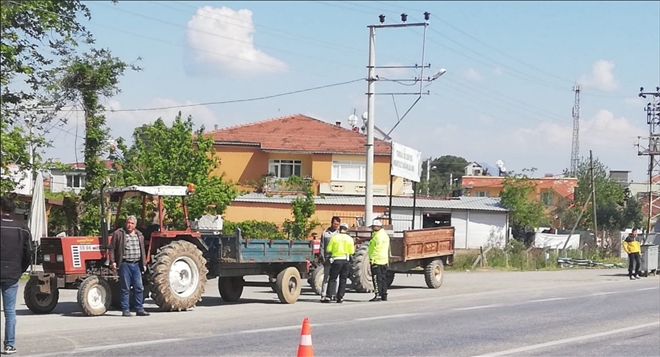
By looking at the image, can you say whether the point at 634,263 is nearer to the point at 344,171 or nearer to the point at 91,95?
the point at 91,95

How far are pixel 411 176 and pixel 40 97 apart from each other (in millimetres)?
16279

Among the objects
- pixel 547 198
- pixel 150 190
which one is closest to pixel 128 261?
pixel 150 190

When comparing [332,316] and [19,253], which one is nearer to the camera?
[19,253]

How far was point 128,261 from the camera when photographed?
16.4 meters

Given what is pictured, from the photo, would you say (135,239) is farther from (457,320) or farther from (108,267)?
(457,320)

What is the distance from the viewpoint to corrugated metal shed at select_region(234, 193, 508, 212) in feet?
187

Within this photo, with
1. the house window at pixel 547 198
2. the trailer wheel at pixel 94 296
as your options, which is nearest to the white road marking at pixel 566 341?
the trailer wheel at pixel 94 296

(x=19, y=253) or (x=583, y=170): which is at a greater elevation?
(x=583, y=170)

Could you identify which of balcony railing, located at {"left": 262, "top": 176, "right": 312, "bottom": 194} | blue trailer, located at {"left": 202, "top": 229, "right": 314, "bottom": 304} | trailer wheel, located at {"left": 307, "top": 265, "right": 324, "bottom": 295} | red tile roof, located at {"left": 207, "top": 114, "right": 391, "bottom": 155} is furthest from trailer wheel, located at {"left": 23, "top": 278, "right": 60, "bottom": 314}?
red tile roof, located at {"left": 207, "top": 114, "right": 391, "bottom": 155}

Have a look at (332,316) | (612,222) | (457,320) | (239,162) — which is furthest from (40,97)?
(612,222)

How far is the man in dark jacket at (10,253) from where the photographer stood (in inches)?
422

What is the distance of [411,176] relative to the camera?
35.1 meters

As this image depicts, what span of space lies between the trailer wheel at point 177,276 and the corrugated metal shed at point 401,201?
37.7 m

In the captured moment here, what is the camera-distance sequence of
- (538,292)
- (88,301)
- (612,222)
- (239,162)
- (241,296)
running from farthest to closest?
(612,222) → (239,162) → (538,292) → (241,296) → (88,301)
